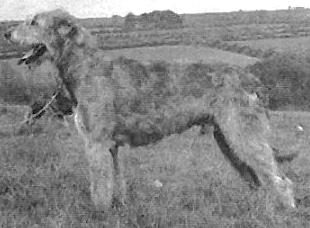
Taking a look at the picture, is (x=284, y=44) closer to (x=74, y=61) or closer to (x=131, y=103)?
(x=131, y=103)

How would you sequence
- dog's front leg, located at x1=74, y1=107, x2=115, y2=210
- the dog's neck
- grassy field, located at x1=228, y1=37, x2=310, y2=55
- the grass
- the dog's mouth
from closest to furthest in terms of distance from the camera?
the grass, dog's front leg, located at x1=74, y1=107, x2=115, y2=210, the dog's neck, the dog's mouth, grassy field, located at x1=228, y1=37, x2=310, y2=55

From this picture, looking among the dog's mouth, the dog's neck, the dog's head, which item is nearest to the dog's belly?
the dog's neck

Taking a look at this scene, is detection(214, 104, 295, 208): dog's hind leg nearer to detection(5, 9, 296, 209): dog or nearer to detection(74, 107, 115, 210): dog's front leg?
detection(5, 9, 296, 209): dog

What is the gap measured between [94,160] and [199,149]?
5054 millimetres

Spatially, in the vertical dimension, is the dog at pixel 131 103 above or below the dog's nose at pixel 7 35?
below

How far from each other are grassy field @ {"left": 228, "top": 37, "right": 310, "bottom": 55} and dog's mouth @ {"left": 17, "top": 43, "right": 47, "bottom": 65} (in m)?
25.8

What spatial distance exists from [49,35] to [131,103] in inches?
49.9

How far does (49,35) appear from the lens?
23.7ft

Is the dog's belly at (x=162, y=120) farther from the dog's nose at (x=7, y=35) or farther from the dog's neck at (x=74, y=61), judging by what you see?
the dog's nose at (x=7, y=35)

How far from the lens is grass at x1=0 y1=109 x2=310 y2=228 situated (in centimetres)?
672

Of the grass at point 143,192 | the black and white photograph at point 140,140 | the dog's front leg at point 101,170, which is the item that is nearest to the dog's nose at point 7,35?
the black and white photograph at point 140,140

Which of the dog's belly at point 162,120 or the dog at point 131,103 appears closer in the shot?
the dog at point 131,103

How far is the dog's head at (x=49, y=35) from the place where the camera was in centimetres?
721

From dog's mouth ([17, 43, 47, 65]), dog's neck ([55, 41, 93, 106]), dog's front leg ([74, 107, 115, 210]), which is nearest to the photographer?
dog's front leg ([74, 107, 115, 210])
